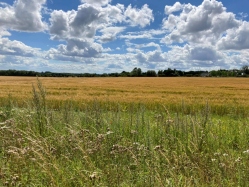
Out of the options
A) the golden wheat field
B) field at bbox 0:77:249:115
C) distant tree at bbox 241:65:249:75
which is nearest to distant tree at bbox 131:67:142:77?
distant tree at bbox 241:65:249:75

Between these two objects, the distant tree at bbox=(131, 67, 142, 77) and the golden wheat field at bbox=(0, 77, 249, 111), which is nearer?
the golden wheat field at bbox=(0, 77, 249, 111)

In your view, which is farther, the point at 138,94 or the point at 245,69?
the point at 245,69

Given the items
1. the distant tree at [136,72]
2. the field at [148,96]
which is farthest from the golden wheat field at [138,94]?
the distant tree at [136,72]

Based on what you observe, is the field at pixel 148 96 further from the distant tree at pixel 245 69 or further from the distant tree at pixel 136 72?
the distant tree at pixel 245 69

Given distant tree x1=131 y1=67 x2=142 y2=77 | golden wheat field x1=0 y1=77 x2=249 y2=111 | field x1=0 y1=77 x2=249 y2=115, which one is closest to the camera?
field x1=0 y1=77 x2=249 y2=115

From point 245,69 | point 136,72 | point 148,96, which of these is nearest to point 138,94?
point 148,96

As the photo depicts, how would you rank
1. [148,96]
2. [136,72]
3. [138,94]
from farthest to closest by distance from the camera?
[136,72], [138,94], [148,96]

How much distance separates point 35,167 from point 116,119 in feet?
9.60

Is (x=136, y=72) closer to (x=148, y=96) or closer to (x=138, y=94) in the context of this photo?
(x=138, y=94)

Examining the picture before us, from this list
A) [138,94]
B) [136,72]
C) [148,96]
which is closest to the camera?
[148,96]

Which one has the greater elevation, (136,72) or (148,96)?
(136,72)

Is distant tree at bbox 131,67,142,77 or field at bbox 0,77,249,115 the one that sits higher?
distant tree at bbox 131,67,142,77

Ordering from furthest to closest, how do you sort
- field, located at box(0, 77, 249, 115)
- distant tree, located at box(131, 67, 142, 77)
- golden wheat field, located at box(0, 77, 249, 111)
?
distant tree, located at box(131, 67, 142, 77), golden wheat field, located at box(0, 77, 249, 111), field, located at box(0, 77, 249, 115)

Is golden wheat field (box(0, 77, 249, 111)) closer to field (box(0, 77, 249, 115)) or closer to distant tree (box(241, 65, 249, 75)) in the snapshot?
field (box(0, 77, 249, 115))
